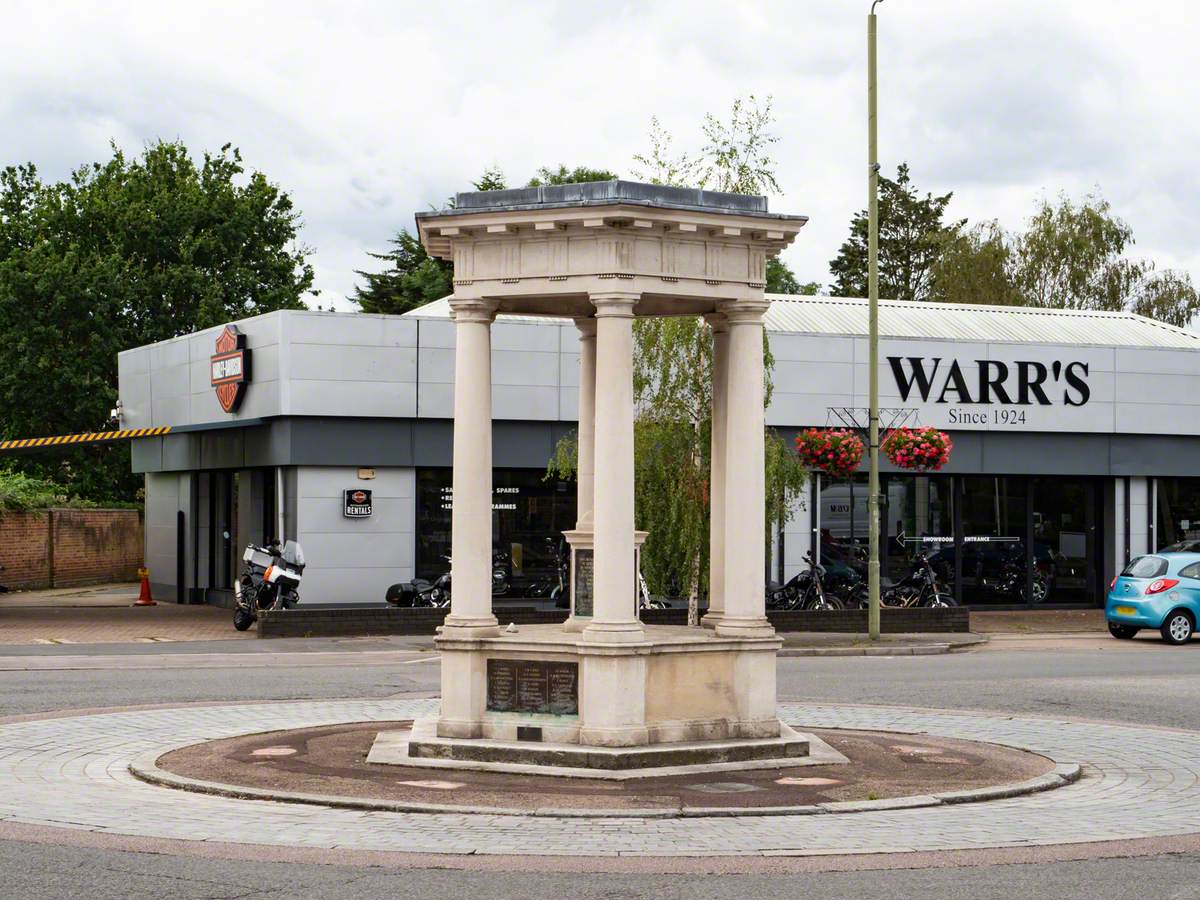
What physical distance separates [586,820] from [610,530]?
9.93 feet

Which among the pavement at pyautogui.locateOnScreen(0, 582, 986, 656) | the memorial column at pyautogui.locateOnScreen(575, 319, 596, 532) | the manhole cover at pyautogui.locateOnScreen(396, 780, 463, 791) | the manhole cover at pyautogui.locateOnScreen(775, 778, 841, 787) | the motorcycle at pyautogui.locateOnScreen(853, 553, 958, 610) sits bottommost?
the pavement at pyautogui.locateOnScreen(0, 582, 986, 656)

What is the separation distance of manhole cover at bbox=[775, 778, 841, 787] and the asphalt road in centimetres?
304

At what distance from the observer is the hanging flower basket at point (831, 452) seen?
28594 millimetres

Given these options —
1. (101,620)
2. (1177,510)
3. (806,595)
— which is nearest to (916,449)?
(806,595)

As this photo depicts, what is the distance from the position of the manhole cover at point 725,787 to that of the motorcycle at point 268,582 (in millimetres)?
17265

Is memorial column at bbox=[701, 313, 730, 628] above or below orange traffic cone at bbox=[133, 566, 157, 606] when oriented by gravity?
above

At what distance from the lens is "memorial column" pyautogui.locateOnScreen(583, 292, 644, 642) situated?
13.0m

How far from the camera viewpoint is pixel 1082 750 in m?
14.3

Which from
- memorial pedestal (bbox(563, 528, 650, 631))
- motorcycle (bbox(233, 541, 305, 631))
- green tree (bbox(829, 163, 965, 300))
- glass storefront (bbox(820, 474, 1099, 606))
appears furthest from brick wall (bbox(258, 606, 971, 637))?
green tree (bbox(829, 163, 965, 300))

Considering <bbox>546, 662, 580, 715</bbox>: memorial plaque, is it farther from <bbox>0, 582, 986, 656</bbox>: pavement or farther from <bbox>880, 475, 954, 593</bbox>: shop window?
<bbox>880, 475, 954, 593</bbox>: shop window

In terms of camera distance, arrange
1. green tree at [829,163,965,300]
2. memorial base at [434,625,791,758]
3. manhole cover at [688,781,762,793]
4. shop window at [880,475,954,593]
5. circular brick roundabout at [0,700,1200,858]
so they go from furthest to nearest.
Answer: green tree at [829,163,965,300] < shop window at [880,475,954,593] < memorial base at [434,625,791,758] < manhole cover at [688,781,762,793] < circular brick roundabout at [0,700,1200,858]

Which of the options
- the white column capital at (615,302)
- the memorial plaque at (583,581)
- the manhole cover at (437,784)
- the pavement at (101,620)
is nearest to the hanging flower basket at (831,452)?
the pavement at (101,620)

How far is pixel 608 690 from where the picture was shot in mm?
12875

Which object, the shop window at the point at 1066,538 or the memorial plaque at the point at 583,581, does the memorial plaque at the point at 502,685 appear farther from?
the shop window at the point at 1066,538
